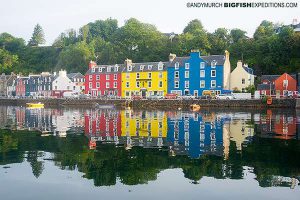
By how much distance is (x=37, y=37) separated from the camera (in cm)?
18612

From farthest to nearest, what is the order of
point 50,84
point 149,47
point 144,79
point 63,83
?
point 149,47 → point 50,84 → point 63,83 → point 144,79

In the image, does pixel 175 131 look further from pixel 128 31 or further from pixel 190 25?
pixel 190 25

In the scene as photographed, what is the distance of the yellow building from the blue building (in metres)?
2.07

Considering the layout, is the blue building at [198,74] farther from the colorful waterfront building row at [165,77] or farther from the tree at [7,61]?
the tree at [7,61]

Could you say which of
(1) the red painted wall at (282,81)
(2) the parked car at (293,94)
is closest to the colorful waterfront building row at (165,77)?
(1) the red painted wall at (282,81)

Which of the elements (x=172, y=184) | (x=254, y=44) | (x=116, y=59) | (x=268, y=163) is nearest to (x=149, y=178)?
(x=172, y=184)

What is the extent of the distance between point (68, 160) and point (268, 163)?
10.7 metres

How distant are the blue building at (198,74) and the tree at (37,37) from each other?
122 meters

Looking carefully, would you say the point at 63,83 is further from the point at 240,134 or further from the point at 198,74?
the point at 240,134

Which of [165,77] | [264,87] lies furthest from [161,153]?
[165,77]

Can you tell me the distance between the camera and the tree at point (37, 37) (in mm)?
185625

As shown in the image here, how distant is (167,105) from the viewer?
7238cm

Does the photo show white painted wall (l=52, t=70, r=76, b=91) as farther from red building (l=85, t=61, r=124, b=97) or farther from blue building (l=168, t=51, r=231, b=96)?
blue building (l=168, t=51, r=231, b=96)

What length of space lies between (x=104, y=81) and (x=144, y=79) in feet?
39.9
